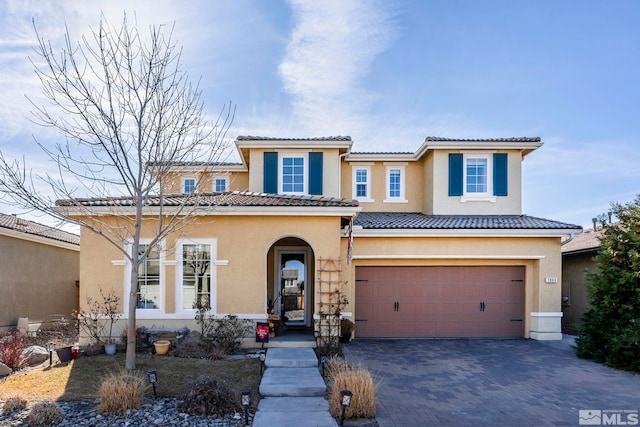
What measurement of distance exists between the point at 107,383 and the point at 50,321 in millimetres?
11522

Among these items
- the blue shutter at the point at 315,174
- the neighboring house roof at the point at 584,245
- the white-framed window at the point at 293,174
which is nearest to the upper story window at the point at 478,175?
the neighboring house roof at the point at 584,245

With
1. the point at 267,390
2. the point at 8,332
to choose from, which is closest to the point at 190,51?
the point at 267,390

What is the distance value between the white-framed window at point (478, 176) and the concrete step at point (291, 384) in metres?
9.89

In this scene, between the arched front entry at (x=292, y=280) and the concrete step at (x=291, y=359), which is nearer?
the concrete step at (x=291, y=359)

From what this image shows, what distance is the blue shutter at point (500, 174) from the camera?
14875 mm

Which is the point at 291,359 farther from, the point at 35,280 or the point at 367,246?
the point at 35,280

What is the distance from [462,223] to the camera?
42.3 ft

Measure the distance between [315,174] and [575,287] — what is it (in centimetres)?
1070

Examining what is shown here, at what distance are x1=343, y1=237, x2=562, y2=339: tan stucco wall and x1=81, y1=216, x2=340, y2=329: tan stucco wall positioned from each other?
2.11 m

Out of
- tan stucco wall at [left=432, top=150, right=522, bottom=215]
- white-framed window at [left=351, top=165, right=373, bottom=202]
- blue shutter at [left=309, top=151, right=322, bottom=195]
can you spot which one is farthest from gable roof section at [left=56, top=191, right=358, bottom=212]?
tan stucco wall at [left=432, top=150, right=522, bottom=215]

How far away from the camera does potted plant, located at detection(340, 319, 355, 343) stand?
37.5 ft

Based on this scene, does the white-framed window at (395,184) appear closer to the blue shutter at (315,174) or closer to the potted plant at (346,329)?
the blue shutter at (315,174)

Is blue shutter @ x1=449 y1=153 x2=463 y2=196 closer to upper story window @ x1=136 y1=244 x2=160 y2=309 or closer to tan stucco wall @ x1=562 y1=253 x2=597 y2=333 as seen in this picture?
tan stucco wall @ x1=562 y1=253 x2=597 y2=333

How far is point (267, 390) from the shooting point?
7066 mm
